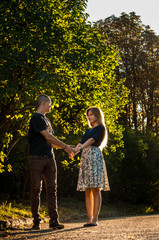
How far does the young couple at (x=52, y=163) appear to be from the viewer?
6.84 metres

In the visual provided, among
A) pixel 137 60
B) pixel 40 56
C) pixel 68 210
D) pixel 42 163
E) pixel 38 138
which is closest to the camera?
pixel 42 163

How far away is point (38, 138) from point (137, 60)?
24.2 metres

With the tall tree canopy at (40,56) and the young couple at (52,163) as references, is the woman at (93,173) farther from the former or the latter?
the tall tree canopy at (40,56)

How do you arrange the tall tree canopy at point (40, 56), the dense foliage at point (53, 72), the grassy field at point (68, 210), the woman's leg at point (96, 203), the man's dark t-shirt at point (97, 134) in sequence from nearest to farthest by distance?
the woman's leg at point (96, 203) < the man's dark t-shirt at point (97, 134) < the tall tree canopy at point (40, 56) < the dense foliage at point (53, 72) < the grassy field at point (68, 210)

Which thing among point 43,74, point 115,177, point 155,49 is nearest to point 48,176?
point 43,74

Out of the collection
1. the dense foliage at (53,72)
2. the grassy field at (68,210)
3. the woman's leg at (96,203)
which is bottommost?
the grassy field at (68,210)

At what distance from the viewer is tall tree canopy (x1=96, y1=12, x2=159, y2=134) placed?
29734mm

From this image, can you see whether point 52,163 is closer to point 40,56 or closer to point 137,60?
point 40,56

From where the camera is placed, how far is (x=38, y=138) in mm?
6926

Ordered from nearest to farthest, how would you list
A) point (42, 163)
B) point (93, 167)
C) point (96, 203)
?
point (42, 163)
point (96, 203)
point (93, 167)

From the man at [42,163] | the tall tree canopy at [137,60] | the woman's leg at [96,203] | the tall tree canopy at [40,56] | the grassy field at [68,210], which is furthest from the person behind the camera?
the tall tree canopy at [137,60]

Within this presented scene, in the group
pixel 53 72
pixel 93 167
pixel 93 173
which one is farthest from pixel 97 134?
pixel 53 72

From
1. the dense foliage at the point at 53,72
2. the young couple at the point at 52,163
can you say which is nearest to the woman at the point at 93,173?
the young couple at the point at 52,163

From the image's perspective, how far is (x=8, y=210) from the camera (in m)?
10.4
